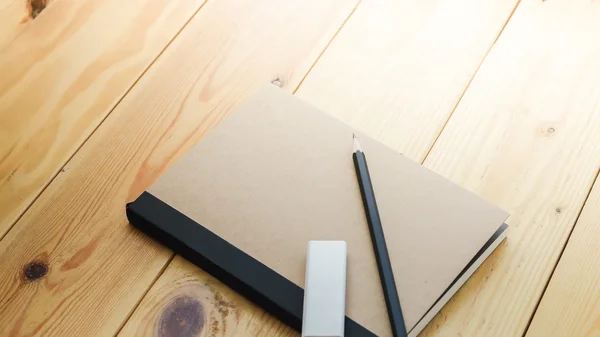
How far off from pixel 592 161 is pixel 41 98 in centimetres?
59

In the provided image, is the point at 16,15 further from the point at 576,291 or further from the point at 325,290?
the point at 576,291

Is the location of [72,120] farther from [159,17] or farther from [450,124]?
[450,124]

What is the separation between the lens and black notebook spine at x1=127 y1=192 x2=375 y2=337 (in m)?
0.66

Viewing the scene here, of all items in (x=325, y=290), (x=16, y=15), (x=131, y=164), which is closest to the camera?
(x=325, y=290)

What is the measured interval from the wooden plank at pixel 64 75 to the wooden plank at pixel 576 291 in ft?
1.59

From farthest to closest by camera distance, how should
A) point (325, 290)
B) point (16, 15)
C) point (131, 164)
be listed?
point (16, 15) < point (131, 164) < point (325, 290)

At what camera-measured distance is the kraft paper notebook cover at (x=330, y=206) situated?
68 centimetres

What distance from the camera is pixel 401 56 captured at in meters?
0.87

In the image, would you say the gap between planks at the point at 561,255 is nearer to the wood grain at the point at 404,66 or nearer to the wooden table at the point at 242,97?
the wooden table at the point at 242,97

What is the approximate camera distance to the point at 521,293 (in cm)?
70

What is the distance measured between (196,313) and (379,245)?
17 cm

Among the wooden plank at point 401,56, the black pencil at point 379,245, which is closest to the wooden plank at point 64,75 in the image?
the wooden plank at point 401,56

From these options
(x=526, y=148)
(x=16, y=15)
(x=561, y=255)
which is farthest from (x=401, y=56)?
(x=16, y=15)

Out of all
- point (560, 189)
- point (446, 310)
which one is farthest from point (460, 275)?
point (560, 189)
